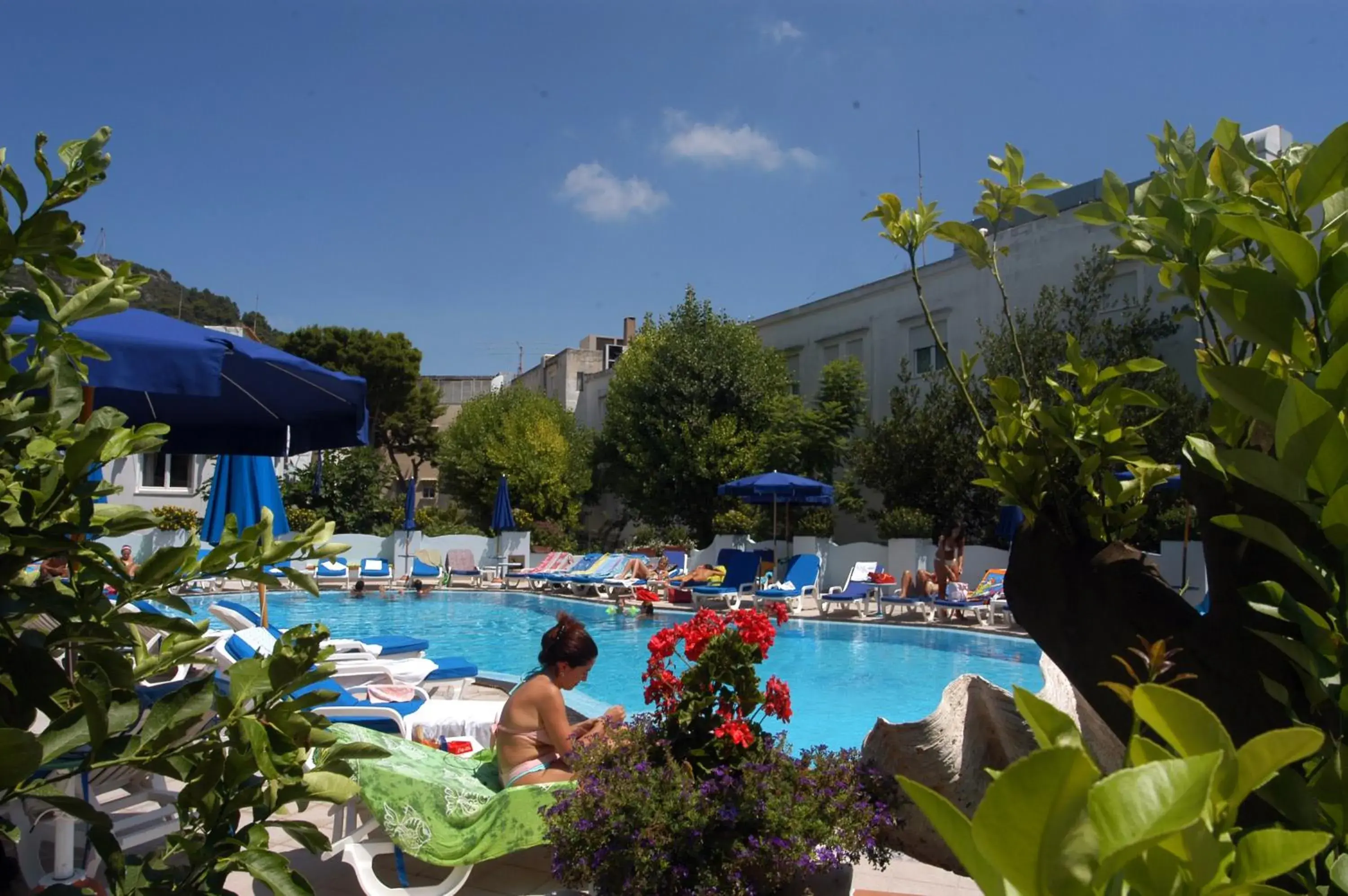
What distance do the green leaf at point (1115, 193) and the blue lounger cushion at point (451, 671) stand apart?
7110mm

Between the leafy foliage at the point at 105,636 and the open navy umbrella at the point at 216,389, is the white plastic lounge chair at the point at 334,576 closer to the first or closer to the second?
the open navy umbrella at the point at 216,389

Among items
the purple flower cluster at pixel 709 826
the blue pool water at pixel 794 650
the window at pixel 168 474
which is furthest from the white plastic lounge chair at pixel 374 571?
the purple flower cluster at pixel 709 826

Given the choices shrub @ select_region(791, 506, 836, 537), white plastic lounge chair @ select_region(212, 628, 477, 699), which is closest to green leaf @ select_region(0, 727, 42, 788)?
white plastic lounge chair @ select_region(212, 628, 477, 699)

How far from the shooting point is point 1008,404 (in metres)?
2.10

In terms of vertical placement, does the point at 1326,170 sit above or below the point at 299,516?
above

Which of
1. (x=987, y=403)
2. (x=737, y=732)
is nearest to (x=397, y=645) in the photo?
(x=737, y=732)

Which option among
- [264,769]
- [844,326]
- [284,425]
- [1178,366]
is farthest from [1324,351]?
[844,326]

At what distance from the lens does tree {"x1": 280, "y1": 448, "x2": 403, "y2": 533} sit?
28.6 m

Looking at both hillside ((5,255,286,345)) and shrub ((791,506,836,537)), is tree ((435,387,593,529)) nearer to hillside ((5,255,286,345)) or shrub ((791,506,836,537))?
shrub ((791,506,836,537))

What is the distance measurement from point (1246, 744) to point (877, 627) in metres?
15.6

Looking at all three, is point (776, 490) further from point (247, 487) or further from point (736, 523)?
point (247, 487)

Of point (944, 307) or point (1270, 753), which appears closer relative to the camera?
point (1270, 753)

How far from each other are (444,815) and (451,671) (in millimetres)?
4571

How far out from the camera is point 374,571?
71.4 feet
